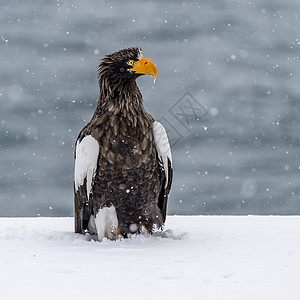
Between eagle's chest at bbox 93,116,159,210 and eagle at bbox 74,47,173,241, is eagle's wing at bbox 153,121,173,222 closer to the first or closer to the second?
→ eagle at bbox 74,47,173,241

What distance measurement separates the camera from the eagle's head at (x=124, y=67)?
549cm

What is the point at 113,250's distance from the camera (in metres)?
4.77

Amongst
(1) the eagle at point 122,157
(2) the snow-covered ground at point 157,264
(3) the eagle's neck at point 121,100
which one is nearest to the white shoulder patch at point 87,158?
(1) the eagle at point 122,157

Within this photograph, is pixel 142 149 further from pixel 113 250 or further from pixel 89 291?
pixel 89 291

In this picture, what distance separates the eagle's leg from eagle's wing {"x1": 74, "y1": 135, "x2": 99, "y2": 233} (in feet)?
0.69

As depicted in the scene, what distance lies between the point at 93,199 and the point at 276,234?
2032mm

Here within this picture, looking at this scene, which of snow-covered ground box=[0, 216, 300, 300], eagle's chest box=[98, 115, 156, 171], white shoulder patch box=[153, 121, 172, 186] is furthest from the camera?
white shoulder patch box=[153, 121, 172, 186]

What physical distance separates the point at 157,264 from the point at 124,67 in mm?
2297

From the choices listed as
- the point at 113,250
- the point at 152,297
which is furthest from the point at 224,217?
the point at 152,297

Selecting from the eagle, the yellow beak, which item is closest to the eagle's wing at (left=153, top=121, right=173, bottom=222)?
the eagle

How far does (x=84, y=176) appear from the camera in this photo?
5492 millimetres

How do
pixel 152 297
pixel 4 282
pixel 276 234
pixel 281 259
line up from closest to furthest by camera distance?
1. pixel 152 297
2. pixel 4 282
3. pixel 281 259
4. pixel 276 234

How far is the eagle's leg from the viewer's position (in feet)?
18.0

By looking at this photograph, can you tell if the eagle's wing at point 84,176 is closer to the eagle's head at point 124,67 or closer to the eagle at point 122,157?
the eagle at point 122,157
